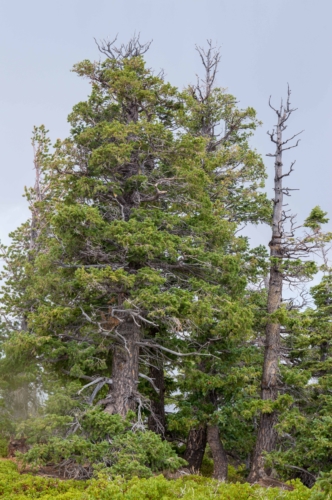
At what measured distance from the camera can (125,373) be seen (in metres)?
11.7

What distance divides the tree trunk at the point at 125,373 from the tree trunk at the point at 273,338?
150 inches

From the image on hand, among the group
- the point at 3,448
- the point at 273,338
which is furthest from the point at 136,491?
the point at 3,448

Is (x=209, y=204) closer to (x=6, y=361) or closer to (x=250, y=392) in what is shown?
(x=250, y=392)

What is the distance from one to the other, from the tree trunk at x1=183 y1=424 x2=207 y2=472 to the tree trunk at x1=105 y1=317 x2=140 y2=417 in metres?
3.89

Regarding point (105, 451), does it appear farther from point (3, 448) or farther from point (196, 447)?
point (3, 448)

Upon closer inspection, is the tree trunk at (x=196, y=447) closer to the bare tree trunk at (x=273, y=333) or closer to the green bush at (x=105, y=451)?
the bare tree trunk at (x=273, y=333)

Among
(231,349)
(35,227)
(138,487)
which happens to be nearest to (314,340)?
(231,349)

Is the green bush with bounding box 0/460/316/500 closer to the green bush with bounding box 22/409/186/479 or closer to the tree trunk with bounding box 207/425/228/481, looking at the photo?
the green bush with bounding box 22/409/186/479

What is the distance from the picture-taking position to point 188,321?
1086cm

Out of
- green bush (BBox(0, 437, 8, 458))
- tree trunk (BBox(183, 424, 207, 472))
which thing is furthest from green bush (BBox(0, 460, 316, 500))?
green bush (BBox(0, 437, 8, 458))

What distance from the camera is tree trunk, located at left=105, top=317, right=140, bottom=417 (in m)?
11.2

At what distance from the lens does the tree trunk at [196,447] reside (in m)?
14.3

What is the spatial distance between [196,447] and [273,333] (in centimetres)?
471

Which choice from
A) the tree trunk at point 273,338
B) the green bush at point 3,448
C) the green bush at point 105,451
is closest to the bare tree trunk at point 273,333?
the tree trunk at point 273,338
